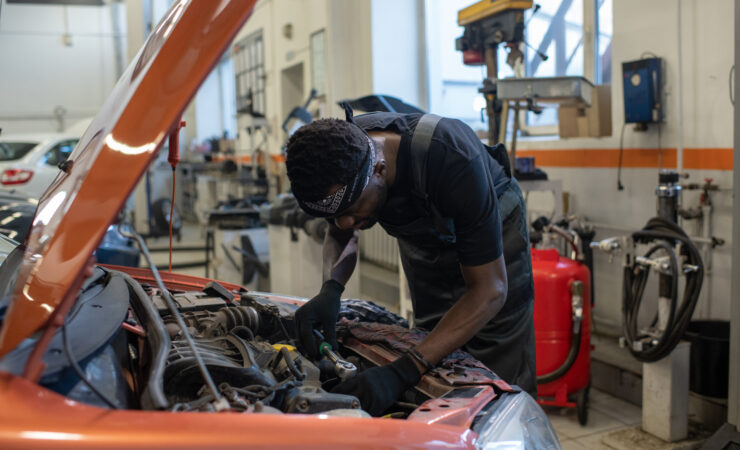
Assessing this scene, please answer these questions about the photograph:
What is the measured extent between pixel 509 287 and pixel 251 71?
8951 millimetres

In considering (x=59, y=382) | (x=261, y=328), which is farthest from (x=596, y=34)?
(x=59, y=382)

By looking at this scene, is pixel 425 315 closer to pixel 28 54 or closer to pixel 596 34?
pixel 596 34

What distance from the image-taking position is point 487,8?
3.62 meters

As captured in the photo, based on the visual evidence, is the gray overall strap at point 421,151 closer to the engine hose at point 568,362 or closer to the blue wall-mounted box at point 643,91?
the engine hose at point 568,362

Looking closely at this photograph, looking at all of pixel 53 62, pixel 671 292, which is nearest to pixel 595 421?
pixel 671 292

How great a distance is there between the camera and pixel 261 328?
5.75 feet

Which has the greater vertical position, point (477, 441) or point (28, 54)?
point (28, 54)

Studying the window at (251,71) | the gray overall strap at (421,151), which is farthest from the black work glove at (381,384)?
the window at (251,71)

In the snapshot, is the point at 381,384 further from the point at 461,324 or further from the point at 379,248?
the point at 379,248

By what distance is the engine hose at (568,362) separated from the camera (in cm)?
310

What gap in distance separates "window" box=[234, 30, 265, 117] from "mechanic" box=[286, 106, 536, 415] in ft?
24.6

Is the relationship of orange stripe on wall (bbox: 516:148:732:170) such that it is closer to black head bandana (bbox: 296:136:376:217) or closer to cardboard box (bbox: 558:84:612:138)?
cardboard box (bbox: 558:84:612:138)

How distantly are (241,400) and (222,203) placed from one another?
5422 millimetres

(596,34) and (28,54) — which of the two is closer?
(596,34)
